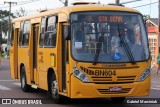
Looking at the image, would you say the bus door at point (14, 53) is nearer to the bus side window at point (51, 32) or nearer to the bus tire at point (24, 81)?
the bus tire at point (24, 81)

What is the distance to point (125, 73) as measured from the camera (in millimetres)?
11852

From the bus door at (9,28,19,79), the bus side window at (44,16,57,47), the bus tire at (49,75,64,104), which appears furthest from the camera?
the bus door at (9,28,19,79)

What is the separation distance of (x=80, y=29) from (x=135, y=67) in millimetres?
1727

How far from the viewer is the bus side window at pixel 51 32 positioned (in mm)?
13360

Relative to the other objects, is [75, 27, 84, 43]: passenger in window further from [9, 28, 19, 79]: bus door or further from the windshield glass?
[9, 28, 19, 79]: bus door

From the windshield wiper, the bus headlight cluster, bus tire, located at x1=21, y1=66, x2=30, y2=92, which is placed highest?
the windshield wiper

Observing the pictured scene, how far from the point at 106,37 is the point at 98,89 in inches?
55.2

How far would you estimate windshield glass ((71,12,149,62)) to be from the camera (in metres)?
11.9

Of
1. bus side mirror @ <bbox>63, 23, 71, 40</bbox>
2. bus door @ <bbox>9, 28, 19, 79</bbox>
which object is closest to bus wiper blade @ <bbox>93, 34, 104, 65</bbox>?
bus side mirror @ <bbox>63, 23, 71, 40</bbox>

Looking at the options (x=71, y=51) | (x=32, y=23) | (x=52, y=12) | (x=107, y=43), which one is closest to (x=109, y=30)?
(x=107, y=43)

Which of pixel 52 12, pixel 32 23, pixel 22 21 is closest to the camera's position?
pixel 52 12

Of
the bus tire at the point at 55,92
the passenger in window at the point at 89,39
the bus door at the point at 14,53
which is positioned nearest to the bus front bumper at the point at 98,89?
the passenger in window at the point at 89,39

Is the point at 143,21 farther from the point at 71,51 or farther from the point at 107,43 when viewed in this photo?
the point at 71,51

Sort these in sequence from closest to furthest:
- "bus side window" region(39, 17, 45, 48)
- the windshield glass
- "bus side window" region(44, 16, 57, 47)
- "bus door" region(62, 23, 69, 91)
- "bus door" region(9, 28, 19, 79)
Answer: the windshield glass
"bus door" region(62, 23, 69, 91)
"bus side window" region(44, 16, 57, 47)
"bus side window" region(39, 17, 45, 48)
"bus door" region(9, 28, 19, 79)
